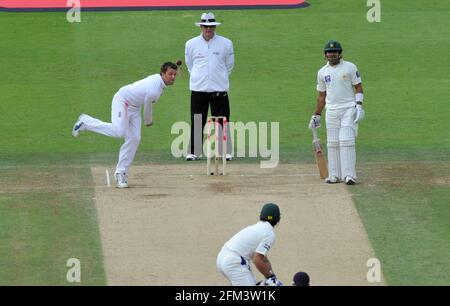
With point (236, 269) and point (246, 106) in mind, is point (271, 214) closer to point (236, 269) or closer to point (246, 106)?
point (236, 269)

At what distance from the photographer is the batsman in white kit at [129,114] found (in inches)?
742

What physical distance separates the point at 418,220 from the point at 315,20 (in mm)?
14158

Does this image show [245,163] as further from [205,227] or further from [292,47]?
[292,47]

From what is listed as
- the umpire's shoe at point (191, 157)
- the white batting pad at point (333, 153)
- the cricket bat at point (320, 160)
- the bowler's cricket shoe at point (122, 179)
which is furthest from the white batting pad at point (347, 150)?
the bowler's cricket shoe at point (122, 179)

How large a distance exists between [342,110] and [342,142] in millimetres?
449

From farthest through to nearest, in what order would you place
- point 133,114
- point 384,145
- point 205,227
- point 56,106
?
point 56,106 → point 384,145 → point 133,114 → point 205,227

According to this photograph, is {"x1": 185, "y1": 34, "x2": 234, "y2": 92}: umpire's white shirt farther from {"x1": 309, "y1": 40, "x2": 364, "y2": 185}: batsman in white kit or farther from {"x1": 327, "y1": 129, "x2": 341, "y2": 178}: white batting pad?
{"x1": 327, "y1": 129, "x2": 341, "y2": 178}: white batting pad

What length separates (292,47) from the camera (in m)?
29.5

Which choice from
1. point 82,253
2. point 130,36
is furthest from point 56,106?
point 82,253

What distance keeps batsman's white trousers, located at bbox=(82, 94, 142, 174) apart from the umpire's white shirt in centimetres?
220

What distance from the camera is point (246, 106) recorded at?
2512 centimetres

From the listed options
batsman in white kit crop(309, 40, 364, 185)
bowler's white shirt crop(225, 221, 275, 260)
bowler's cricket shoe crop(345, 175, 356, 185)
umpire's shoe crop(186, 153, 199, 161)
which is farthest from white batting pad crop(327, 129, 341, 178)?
bowler's white shirt crop(225, 221, 275, 260)

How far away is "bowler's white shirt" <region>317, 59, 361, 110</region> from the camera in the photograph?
62.1 ft

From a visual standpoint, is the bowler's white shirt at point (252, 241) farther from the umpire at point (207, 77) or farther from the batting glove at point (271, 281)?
the umpire at point (207, 77)
